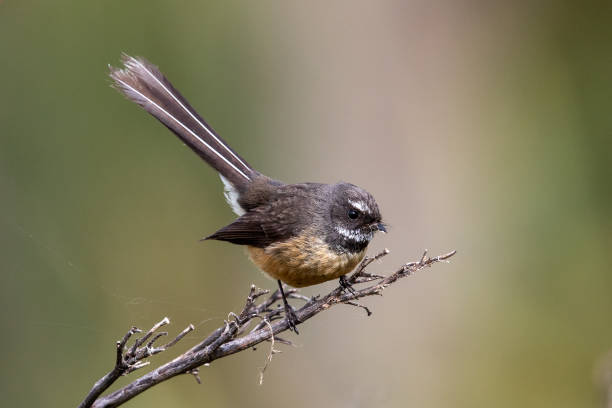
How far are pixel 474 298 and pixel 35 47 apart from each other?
5373mm

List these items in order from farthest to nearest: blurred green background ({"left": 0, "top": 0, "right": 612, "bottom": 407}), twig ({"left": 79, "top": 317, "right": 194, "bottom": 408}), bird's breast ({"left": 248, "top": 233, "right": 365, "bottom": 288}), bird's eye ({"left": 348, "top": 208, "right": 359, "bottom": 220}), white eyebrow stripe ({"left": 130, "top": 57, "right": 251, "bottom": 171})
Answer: blurred green background ({"left": 0, "top": 0, "right": 612, "bottom": 407}), bird's eye ({"left": 348, "top": 208, "right": 359, "bottom": 220}), white eyebrow stripe ({"left": 130, "top": 57, "right": 251, "bottom": 171}), bird's breast ({"left": 248, "top": 233, "right": 365, "bottom": 288}), twig ({"left": 79, "top": 317, "right": 194, "bottom": 408})

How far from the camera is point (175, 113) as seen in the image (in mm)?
4215

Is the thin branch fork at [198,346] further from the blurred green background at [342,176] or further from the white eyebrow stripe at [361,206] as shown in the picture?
the blurred green background at [342,176]

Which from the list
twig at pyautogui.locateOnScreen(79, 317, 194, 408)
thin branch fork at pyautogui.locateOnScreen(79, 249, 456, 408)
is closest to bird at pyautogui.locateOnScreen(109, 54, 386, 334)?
thin branch fork at pyautogui.locateOnScreen(79, 249, 456, 408)

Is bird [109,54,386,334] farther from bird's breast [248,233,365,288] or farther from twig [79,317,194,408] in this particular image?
twig [79,317,194,408]

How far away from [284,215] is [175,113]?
0.90 metres

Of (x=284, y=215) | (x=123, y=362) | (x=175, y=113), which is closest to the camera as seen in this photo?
(x=123, y=362)

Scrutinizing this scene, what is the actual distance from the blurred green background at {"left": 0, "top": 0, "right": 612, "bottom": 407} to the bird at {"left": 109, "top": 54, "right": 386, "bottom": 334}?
2.34m

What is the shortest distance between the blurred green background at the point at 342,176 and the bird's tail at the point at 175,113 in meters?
2.23

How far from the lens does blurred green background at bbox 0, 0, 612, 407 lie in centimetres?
680

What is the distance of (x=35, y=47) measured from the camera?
24.3ft

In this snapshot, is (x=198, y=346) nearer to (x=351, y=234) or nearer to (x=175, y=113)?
(x=351, y=234)

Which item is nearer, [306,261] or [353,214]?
[306,261]

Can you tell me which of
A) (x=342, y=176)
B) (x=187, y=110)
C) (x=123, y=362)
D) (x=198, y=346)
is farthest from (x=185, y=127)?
(x=342, y=176)
